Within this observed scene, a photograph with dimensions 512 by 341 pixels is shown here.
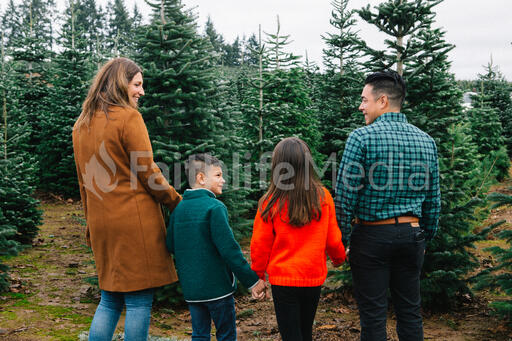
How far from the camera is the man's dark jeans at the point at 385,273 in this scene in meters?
3.03

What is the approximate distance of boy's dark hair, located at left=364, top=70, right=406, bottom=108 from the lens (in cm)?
319

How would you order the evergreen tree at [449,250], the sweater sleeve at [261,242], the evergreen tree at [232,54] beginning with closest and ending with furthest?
the sweater sleeve at [261,242]
the evergreen tree at [449,250]
the evergreen tree at [232,54]

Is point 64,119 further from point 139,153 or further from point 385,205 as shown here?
point 385,205

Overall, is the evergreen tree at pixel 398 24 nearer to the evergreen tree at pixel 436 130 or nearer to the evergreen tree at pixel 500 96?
the evergreen tree at pixel 436 130

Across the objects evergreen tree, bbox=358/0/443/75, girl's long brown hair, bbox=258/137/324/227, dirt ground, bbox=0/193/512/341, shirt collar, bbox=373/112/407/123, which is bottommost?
dirt ground, bbox=0/193/512/341

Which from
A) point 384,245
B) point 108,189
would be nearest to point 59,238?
point 108,189

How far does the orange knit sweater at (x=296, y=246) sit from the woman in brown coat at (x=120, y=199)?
75 cm

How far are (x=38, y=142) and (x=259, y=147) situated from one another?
32.6ft

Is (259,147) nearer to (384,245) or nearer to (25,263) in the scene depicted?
(25,263)

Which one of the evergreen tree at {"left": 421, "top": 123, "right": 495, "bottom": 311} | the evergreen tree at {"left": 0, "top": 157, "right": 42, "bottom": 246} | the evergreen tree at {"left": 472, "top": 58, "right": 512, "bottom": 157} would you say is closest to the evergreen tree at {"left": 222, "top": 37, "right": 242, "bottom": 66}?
the evergreen tree at {"left": 472, "top": 58, "right": 512, "bottom": 157}

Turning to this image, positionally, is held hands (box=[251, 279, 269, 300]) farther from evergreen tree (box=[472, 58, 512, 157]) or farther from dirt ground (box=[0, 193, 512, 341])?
evergreen tree (box=[472, 58, 512, 157])

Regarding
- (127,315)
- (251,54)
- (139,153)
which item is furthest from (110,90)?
(251,54)

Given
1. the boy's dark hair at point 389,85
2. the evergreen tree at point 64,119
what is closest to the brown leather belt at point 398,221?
the boy's dark hair at point 389,85

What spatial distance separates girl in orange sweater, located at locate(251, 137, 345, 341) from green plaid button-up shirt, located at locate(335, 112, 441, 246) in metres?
0.19
